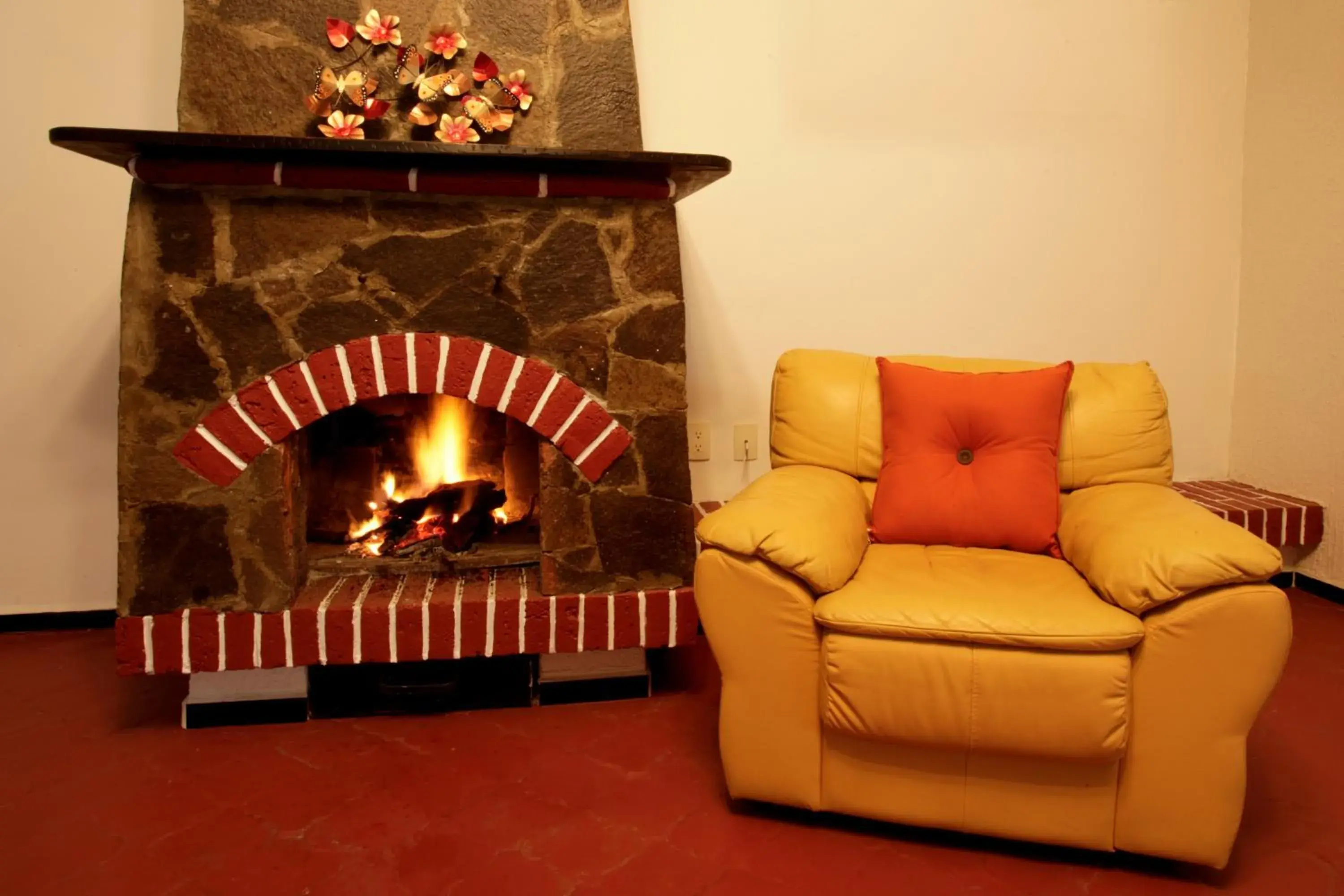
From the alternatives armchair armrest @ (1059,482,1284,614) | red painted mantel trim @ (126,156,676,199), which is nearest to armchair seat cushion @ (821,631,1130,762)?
armchair armrest @ (1059,482,1284,614)

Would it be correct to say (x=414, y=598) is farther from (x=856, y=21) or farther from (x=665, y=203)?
(x=856, y=21)

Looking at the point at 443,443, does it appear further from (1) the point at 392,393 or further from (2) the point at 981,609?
(2) the point at 981,609

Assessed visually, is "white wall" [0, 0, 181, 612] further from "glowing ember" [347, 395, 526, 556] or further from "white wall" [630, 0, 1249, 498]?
"white wall" [630, 0, 1249, 498]

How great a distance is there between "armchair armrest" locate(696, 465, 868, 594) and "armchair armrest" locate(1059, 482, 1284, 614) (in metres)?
0.47

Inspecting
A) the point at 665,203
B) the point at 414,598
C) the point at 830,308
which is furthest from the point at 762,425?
the point at 414,598

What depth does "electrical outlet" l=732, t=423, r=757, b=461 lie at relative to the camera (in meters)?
3.03

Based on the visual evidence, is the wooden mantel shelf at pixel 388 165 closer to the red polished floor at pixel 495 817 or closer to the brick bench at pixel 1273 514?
the red polished floor at pixel 495 817

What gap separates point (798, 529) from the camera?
5.92 ft

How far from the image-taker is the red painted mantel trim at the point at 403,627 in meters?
2.18

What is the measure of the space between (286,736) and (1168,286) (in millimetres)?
3198

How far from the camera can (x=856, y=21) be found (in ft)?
9.69

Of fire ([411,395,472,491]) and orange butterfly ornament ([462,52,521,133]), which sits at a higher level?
orange butterfly ornament ([462,52,521,133])

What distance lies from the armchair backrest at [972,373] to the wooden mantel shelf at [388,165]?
0.59 meters

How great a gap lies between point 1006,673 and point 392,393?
5.10 feet
